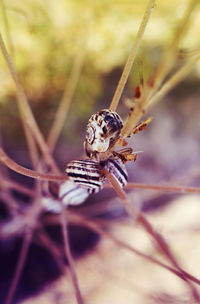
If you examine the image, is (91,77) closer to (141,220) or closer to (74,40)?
(74,40)

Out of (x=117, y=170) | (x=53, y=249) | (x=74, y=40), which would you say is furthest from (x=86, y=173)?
(x=74, y=40)

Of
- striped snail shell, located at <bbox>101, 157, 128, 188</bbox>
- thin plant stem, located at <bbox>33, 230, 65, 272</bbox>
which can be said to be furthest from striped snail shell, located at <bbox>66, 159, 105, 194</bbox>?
thin plant stem, located at <bbox>33, 230, 65, 272</bbox>

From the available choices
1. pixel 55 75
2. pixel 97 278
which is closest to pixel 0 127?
pixel 55 75

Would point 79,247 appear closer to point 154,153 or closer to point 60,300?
point 60,300

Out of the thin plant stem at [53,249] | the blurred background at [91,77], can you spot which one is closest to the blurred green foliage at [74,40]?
the blurred background at [91,77]

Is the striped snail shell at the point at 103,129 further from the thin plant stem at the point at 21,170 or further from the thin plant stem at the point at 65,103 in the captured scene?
the thin plant stem at the point at 65,103

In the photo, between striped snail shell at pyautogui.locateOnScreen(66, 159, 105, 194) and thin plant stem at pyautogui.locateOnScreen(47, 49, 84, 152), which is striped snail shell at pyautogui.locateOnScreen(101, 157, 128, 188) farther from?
thin plant stem at pyautogui.locateOnScreen(47, 49, 84, 152)
